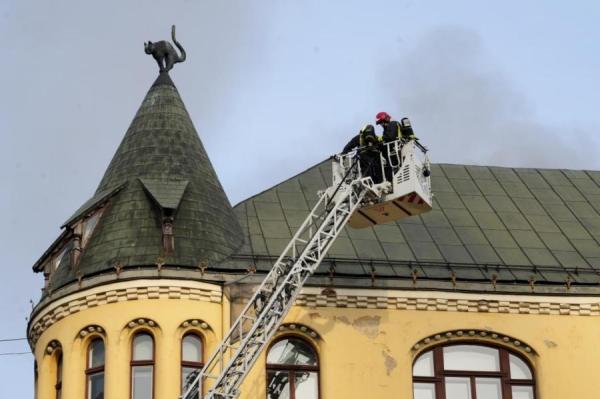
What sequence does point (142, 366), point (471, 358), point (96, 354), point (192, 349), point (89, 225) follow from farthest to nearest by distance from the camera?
point (89, 225)
point (471, 358)
point (96, 354)
point (192, 349)
point (142, 366)

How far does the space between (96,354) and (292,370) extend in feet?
13.7

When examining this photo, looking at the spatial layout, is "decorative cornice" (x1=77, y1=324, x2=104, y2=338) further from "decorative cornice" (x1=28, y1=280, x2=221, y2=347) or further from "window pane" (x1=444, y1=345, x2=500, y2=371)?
"window pane" (x1=444, y1=345, x2=500, y2=371)

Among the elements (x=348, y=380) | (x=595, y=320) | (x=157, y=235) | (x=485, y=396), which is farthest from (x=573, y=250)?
(x=157, y=235)

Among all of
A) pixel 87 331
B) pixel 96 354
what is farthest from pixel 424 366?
pixel 87 331

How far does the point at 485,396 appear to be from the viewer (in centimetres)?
3391

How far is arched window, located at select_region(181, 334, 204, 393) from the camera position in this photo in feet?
106

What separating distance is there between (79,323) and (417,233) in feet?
28.4

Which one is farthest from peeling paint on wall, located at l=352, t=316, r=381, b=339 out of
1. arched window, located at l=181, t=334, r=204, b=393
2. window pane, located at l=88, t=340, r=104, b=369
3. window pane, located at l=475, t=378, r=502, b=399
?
window pane, located at l=88, t=340, r=104, b=369

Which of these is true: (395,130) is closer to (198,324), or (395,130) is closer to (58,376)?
(198,324)

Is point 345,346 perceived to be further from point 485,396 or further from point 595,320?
point 595,320

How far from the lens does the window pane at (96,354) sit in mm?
32656

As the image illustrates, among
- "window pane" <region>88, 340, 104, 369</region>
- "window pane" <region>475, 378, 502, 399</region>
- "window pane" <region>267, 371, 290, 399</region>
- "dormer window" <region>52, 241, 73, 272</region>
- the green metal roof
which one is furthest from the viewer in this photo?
the green metal roof

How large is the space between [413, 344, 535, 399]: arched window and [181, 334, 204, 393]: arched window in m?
4.76

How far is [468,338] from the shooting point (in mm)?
34031
